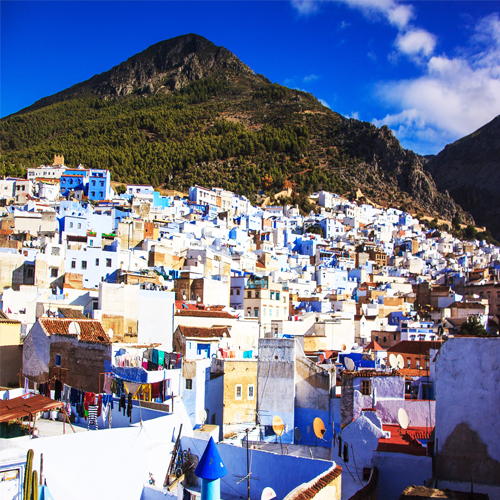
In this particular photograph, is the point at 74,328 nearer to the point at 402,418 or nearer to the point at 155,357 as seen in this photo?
the point at 155,357

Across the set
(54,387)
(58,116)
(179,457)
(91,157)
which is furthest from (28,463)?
(58,116)

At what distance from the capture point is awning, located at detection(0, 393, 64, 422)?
38.7 feet

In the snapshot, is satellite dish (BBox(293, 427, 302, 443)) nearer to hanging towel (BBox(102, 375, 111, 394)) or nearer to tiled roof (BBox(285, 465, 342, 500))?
hanging towel (BBox(102, 375, 111, 394))

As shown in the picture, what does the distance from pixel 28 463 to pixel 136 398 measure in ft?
20.5

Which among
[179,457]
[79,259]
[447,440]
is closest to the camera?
[447,440]

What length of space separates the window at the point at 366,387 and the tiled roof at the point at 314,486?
497 centimetres

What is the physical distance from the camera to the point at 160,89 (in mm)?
158875

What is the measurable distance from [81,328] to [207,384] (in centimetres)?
523

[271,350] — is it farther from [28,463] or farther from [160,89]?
[160,89]

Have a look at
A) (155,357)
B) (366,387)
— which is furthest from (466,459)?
(155,357)

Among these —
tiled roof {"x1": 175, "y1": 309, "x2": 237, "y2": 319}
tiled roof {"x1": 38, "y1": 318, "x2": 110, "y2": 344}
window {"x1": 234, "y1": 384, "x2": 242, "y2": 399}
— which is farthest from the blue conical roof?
tiled roof {"x1": 175, "y1": 309, "x2": 237, "y2": 319}

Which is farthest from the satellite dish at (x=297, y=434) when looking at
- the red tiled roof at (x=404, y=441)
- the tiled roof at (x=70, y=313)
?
the tiled roof at (x=70, y=313)

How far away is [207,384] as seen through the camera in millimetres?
19016

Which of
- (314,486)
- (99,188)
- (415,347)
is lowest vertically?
(314,486)
